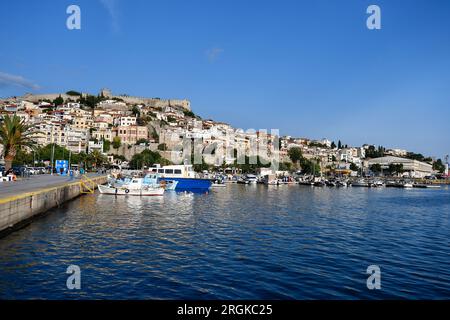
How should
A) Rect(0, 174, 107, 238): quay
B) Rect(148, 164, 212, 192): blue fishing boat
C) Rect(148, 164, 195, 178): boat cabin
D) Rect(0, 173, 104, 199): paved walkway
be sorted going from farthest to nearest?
1. Rect(148, 164, 195, 178): boat cabin
2. Rect(148, 164, 212, 192): blue fishing boat
3. Rect(0, 173, 104, 199): paved walkway
4. Rect(0, 174, 107, 238): quay

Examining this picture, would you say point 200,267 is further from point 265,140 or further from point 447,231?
point 265,140

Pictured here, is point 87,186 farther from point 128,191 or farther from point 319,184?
point 319,184

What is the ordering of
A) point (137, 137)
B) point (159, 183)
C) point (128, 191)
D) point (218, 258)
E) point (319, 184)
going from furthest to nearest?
1. point (137, 137)
2. point (319, 184)
3. point (159, 183)
4. point (128, 191)
5. point (218, 258)

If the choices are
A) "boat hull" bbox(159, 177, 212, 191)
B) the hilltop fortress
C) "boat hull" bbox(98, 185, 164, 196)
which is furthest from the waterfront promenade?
the hilltop fortress

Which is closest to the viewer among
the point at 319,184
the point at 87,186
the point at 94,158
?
the point at 87,186

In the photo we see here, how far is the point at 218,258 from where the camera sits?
45.6 feet

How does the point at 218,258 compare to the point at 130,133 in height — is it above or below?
below

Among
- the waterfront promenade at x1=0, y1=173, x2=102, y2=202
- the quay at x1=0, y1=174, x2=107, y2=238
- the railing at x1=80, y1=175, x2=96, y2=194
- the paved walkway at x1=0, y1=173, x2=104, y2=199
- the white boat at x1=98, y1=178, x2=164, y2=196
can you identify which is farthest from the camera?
the railing at x1=80, y1=175, x2=96, y2=194

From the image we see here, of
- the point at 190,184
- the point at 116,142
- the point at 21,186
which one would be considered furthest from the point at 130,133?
the point at 21,186

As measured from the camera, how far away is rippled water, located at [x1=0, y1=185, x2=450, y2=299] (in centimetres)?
1031

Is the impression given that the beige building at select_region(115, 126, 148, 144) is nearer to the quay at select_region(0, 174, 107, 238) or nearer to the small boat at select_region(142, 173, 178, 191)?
the small boat at select_region(142, 173, 178, 191)

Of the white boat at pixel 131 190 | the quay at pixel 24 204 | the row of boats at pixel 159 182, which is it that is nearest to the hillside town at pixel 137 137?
the row of boats at pixel 159 182

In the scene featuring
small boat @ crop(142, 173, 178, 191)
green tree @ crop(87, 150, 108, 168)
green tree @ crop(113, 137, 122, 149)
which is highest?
green tree @ crop(113, 137, 122, 149)
